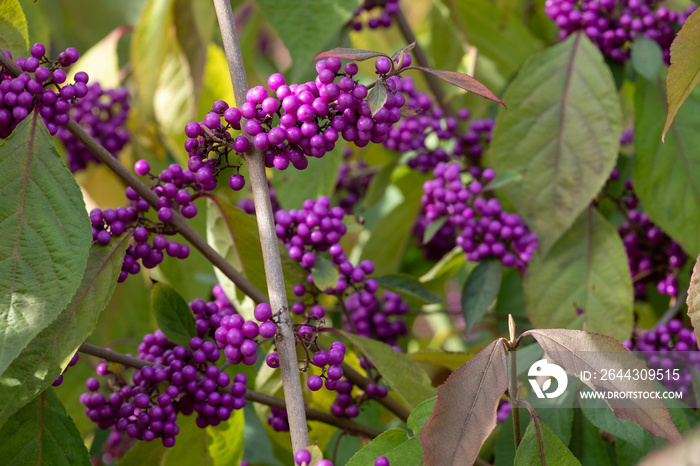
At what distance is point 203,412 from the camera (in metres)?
0.80

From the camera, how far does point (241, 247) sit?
0.92 metres

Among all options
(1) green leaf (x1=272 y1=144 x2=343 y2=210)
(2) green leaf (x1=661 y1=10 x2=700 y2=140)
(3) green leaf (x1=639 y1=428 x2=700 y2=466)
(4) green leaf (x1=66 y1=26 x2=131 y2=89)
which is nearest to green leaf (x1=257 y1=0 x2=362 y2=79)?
(1) green leaf (x1=272 y1=144 x2=343 y2=210)

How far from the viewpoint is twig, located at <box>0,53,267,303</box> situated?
722 mm

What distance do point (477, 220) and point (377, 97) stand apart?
1.85 feet

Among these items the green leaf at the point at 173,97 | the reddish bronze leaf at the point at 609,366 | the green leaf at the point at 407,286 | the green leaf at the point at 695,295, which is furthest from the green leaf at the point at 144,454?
the green leaf at the point at 173,97

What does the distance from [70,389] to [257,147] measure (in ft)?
2.27

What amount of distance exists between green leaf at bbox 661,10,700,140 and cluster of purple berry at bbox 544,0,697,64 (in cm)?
58

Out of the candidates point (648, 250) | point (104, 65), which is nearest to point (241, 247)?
point (648, 250)

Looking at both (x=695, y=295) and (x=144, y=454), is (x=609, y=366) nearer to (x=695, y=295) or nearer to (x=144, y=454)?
(x=695, y=295)

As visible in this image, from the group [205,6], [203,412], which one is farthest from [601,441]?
[205,6]

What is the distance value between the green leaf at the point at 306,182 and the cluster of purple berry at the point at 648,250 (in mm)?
474

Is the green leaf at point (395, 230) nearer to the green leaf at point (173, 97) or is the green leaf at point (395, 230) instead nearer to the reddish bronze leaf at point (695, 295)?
the green leaf at point (173, 97)

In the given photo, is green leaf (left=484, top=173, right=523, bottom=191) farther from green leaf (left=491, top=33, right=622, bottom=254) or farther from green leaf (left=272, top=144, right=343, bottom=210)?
green leaf (left=272, top=144, right=343, bottom=210)
